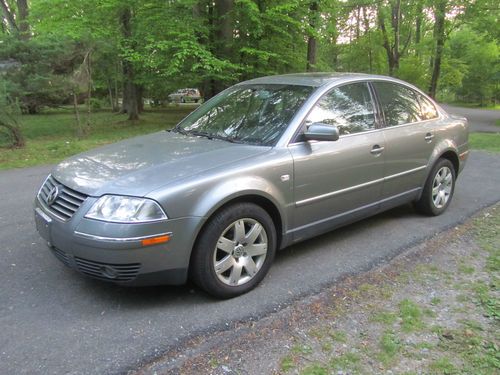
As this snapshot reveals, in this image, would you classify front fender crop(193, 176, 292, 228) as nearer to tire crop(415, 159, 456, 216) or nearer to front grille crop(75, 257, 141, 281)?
front grille crop(75, 257, 141, 281)

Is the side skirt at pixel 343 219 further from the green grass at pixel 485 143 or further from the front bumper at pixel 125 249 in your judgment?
the green grass at pixel 485 143

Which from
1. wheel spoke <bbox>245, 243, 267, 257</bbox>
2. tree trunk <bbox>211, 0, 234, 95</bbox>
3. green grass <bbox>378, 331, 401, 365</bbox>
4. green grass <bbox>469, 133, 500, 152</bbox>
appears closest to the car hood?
wheel spoke <bbox>245, 243, 267, 257</bbox>

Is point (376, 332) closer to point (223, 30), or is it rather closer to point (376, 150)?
point (376, 150)

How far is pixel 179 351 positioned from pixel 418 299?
180cm

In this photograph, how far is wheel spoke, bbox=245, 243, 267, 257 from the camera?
133 inches

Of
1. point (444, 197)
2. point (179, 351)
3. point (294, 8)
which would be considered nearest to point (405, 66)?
point (294, 8)

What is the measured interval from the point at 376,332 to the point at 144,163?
2014 millimetres

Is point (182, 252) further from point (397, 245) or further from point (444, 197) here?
point (444, 197)

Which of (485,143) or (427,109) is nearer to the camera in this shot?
(427,109)

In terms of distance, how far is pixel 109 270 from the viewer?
2955mm

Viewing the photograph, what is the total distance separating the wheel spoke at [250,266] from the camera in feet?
11.1

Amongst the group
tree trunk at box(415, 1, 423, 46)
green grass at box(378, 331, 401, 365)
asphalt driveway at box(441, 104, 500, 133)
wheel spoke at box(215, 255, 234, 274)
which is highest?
tree trunk at box(415, 1, 423, 46)

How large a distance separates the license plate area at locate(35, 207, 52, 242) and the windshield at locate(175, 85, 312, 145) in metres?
1.53

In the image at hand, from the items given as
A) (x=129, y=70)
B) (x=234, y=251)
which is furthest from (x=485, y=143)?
(x=129, y=70)
